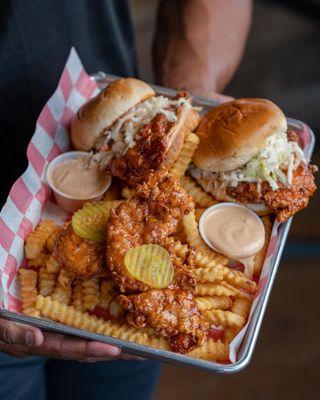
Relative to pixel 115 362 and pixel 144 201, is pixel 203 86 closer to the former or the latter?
pixel 144 201

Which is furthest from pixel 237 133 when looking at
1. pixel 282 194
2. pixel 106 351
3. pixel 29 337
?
pixel 29 337

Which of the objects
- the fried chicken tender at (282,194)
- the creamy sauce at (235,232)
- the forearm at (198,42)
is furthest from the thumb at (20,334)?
the forearm at (198,42)

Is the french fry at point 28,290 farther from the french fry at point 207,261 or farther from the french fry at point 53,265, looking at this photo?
the french fry at point 207,261

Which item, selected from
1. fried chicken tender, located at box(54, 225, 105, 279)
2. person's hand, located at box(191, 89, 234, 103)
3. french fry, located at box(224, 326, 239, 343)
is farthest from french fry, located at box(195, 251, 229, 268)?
person's hand, located at box(191, 89, 234, 103)

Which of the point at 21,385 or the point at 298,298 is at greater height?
the point at 21,385

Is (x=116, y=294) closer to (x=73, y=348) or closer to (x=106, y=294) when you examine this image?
(x=106, y=294)

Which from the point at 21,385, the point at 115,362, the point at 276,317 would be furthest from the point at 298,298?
the point at 21,385
